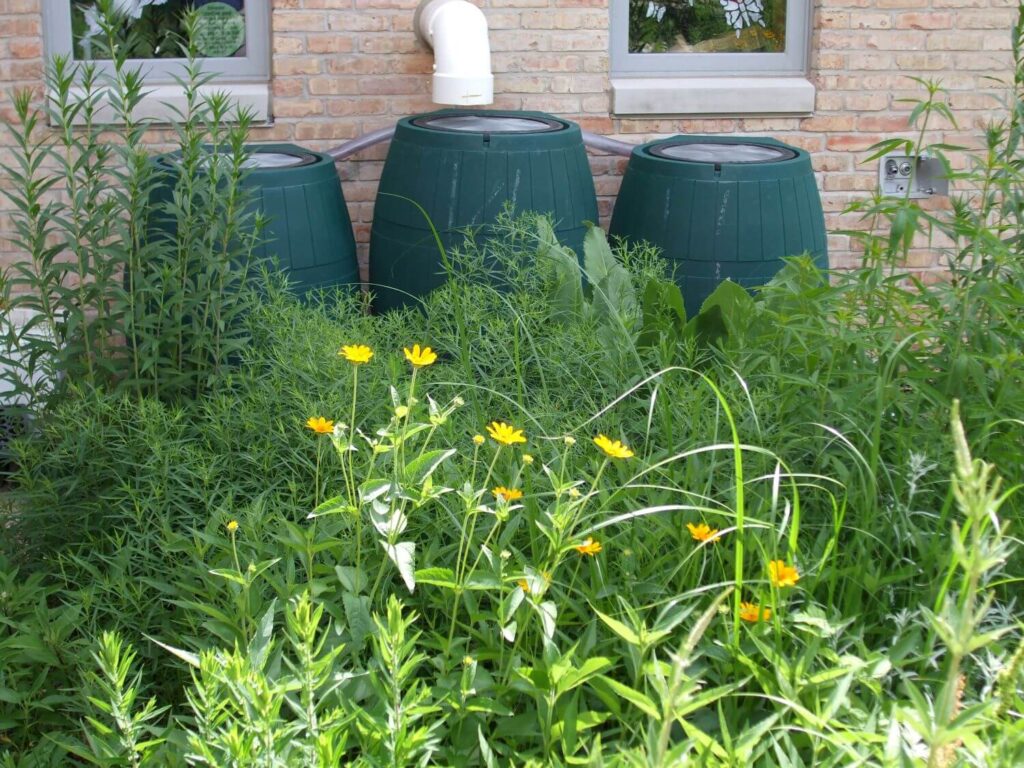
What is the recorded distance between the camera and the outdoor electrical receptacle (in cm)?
448

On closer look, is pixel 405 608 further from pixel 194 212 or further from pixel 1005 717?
pixel 194 212

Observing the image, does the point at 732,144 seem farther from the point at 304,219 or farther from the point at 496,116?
the point at 304,219

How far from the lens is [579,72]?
4.28 m

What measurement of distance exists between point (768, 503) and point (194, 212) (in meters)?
1.58

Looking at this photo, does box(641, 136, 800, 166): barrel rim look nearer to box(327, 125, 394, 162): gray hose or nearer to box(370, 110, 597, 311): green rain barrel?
box(370, 110, 597, 311): green rain barrel

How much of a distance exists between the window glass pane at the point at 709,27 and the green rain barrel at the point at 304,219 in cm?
142

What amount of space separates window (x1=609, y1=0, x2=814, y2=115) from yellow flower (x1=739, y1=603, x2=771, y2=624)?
2866mm

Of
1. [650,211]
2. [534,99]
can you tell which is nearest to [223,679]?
[650,211]

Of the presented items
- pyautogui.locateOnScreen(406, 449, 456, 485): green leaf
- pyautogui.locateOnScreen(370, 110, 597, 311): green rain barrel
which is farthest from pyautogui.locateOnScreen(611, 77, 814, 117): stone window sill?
pyautogui.locateOnScreen(406, 449, 456, 485): green leaf

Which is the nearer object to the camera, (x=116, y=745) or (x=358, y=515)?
(x=116, y=745)

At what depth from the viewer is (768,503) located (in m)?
2.10

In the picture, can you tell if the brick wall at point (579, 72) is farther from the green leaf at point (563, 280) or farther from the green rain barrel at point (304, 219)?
the green leaf at point (563, 280)

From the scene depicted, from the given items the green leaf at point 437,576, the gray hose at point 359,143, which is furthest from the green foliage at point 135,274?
the gray hose at point 359,143

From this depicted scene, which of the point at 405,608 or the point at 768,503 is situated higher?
the point at 768,503
